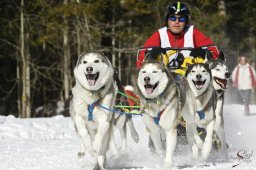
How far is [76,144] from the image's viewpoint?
957cm

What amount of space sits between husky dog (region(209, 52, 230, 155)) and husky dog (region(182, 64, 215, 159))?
0.48m

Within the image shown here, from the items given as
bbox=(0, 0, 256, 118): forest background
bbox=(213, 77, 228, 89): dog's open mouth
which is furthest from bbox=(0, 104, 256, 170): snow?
bbox=(0, 0, 256, 118): forest background

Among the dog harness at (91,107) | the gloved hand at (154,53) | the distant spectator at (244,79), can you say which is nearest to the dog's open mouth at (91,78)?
the dog harness at (91,107)

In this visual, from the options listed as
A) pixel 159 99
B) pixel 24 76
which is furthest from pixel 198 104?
pixel 24 76

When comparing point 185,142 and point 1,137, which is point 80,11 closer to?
point 1,137

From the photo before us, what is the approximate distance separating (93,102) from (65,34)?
13.1 m

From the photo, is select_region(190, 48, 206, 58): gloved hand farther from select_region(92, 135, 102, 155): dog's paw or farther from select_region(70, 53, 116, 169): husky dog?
select_region(92, 135, 102, 155): dog's paw

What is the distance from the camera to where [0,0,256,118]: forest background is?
61.8 feet

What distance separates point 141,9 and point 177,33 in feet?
40.6

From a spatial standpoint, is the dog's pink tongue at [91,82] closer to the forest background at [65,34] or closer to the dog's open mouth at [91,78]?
the dog's open mouth at [91,78]

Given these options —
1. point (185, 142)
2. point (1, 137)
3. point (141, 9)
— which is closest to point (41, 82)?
point (141, 9)

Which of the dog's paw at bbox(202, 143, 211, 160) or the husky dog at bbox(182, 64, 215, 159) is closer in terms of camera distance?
the dog's paw at bbox(202, 143, 211, 160)

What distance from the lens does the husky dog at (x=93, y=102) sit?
6461 mm

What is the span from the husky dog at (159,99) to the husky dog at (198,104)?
44 centimetres
